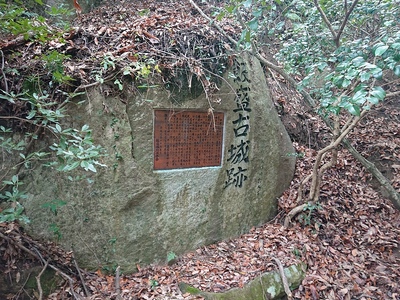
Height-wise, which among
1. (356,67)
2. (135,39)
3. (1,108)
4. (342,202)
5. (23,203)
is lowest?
(342,202)

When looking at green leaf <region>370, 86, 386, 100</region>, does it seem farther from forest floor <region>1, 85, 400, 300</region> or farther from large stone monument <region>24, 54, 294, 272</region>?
forest floor <region>1, 85, 400, 300</region>

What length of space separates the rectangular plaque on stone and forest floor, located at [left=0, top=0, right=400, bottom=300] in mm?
1315

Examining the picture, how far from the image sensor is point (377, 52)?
2340 mm

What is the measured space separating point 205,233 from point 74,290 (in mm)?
1814

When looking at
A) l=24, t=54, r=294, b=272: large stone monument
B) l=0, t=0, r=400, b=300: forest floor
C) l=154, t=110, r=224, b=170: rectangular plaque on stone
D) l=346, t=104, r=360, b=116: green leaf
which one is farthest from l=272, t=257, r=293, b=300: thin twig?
l=346, t=104, r=360, b=116: green leaf

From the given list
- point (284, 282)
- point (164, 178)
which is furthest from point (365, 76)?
point (284, 282)

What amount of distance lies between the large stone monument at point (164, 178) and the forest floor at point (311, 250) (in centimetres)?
23

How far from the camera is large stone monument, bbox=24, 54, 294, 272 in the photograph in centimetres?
342

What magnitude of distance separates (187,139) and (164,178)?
1.98ft

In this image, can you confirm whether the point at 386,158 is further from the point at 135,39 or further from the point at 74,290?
the point at 74,290

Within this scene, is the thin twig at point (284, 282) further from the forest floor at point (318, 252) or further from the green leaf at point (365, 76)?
the green leaf at point (365, 76)

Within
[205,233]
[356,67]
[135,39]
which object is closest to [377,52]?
[356,67]

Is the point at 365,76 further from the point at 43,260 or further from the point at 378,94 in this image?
the point at 43,260

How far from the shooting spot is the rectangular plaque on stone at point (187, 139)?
371cm
